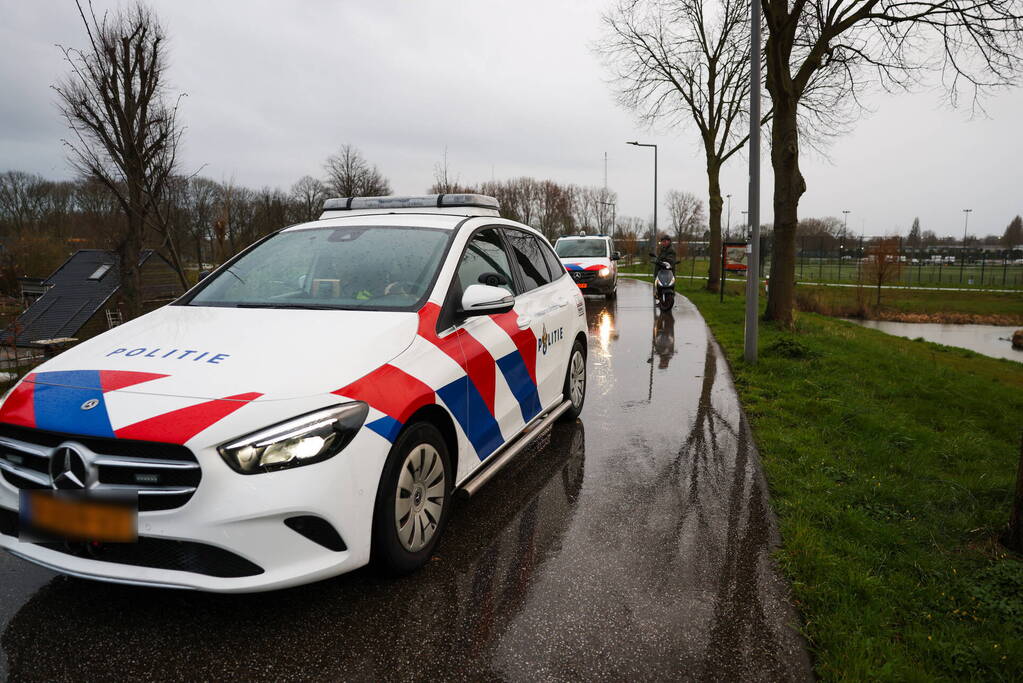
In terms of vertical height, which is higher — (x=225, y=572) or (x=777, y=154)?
(x=777, y=154)

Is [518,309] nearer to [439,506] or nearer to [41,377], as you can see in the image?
[439,506]

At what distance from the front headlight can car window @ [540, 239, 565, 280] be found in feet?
10.4

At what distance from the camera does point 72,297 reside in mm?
25078

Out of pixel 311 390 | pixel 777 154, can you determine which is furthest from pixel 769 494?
pixel 777 154

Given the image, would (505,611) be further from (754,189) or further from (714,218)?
(714,218)

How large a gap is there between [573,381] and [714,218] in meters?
18.0

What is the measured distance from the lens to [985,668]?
2492mm

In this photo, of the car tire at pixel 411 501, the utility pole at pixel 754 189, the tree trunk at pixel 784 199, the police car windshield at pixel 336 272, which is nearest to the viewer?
the car tire at pixel 411 501

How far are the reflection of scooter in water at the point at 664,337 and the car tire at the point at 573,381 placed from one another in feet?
9.62

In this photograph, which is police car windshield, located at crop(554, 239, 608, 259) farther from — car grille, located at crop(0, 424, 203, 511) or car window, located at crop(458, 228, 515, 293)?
car grille, located at crop(0, 424, 203, 511)

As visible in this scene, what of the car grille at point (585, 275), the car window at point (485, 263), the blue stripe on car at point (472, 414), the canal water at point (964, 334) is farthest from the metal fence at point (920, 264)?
the blue stripe on car at point (472, 414)

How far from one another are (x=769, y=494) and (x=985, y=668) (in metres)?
1.77

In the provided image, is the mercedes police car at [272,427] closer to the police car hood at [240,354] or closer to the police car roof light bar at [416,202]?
the police car hood at [240,354]

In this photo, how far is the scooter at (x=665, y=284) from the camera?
14742 mm
